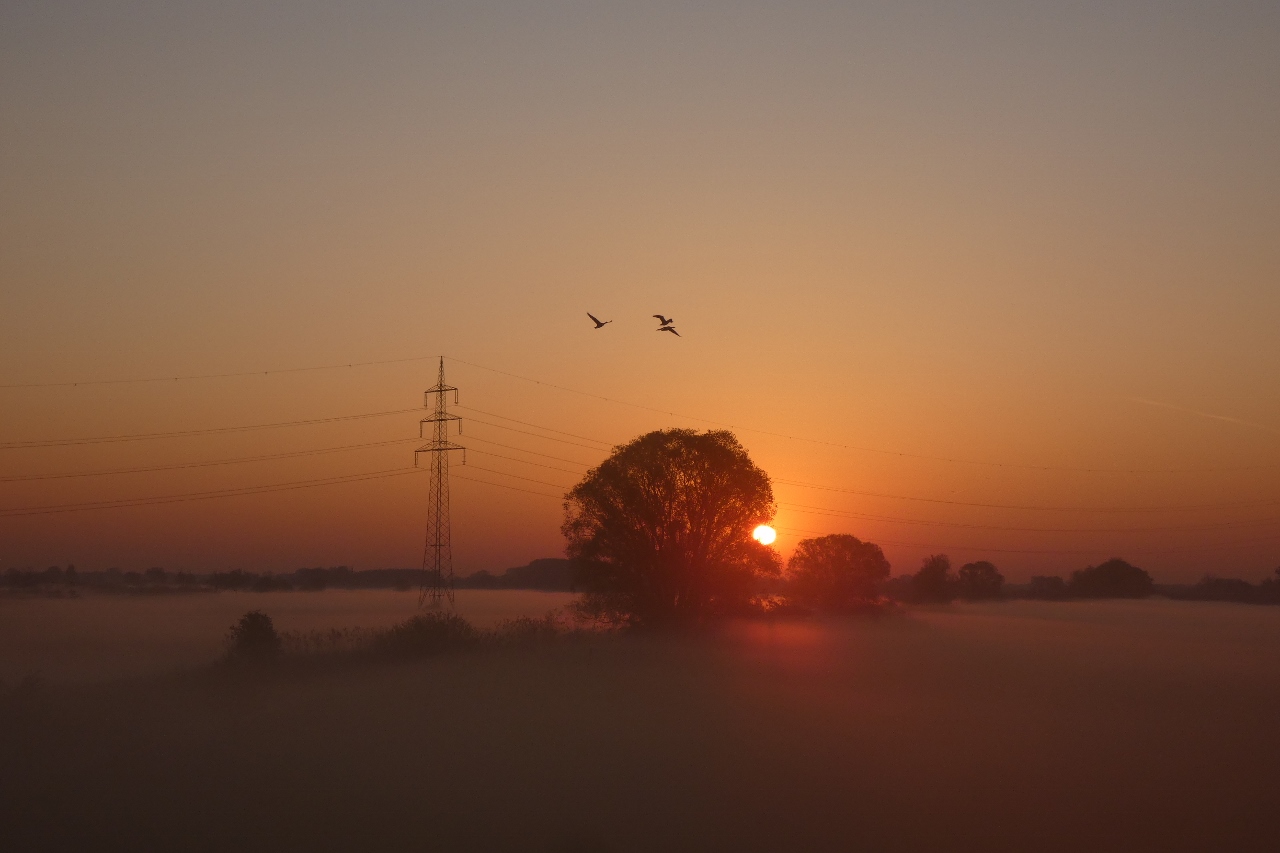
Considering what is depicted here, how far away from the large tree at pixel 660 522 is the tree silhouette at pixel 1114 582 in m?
92.5

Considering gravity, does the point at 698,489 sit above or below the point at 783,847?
above

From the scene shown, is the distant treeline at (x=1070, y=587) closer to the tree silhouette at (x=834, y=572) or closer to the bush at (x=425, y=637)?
the tree silhouette at (x=834, y=572)

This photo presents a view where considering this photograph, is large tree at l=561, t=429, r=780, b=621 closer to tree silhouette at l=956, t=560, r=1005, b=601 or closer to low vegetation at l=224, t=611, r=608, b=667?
low vegetation at l=224, t=611, r=608, b=667

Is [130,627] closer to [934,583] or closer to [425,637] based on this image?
[425,637]

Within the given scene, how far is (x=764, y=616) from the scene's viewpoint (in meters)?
61.2

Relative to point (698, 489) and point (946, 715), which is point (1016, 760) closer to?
point (946, 715)

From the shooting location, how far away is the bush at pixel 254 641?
36.3 m

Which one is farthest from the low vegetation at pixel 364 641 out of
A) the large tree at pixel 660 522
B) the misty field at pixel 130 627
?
the large tree at pixel 660 522

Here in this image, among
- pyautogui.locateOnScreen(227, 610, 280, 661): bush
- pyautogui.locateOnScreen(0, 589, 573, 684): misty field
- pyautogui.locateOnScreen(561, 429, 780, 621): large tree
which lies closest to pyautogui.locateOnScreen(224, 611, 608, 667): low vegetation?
pyautogui.locateOnScreen(227, 610, 280, 661): bush

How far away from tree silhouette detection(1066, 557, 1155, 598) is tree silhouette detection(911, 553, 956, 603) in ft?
77.7

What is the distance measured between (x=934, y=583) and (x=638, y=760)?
104 meters

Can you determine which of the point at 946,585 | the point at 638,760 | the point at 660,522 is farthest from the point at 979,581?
the point at 638,760

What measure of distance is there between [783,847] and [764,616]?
149ft

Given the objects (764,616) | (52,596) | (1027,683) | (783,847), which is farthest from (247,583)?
(783,847)
